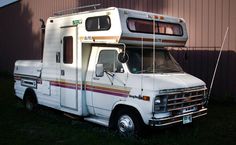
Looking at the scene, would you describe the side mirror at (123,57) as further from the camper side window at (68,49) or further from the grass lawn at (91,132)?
the camper side window at (68,49)

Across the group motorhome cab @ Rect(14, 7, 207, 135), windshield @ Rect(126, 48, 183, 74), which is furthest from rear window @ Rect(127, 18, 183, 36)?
windshield @ Rect(126, 48, 183, 74)

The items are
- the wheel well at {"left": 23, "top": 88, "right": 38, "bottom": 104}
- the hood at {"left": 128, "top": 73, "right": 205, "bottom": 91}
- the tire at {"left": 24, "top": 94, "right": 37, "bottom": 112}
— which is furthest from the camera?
the tire at {"left": 24, "top": 94, "right": 37, "bottom": 112}

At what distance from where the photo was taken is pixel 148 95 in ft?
22.0

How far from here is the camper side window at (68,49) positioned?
867 centimetres

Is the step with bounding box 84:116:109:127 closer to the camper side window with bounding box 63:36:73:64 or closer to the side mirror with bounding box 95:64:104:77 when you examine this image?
the side mirror with bounding box 95:64:104:77

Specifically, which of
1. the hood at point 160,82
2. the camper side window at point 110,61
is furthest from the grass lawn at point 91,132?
the camper side window at point 110,61

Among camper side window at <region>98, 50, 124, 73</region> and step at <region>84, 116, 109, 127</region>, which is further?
step at <region>84, 116, 109, 127</region>

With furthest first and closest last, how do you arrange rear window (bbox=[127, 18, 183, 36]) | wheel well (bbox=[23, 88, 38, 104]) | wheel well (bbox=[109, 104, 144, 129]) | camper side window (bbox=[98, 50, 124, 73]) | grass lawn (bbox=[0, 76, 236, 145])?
wheel well (bbox=[23, 88, 38, 104])
camper side window (bbox=[98, 50, 124, 73])
rear window (bbox=[127, 18, 183, 36])
wheel well (bbox=[109, 104, 144, 129])
grass lawn (bbox=[0, 76, 236, 145])

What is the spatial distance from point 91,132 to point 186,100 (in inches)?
86.8

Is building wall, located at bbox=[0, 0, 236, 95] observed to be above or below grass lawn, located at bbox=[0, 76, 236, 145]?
above

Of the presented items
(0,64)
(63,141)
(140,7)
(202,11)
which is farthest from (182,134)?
(0,64)

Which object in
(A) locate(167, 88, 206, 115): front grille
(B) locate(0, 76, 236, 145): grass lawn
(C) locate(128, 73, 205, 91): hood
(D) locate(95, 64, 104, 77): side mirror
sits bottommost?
(B) locate(0, 76, 236, 145): grass lawn

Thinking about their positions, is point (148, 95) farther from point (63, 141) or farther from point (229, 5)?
point (229, 5)

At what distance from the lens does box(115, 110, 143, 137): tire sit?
6.94m
